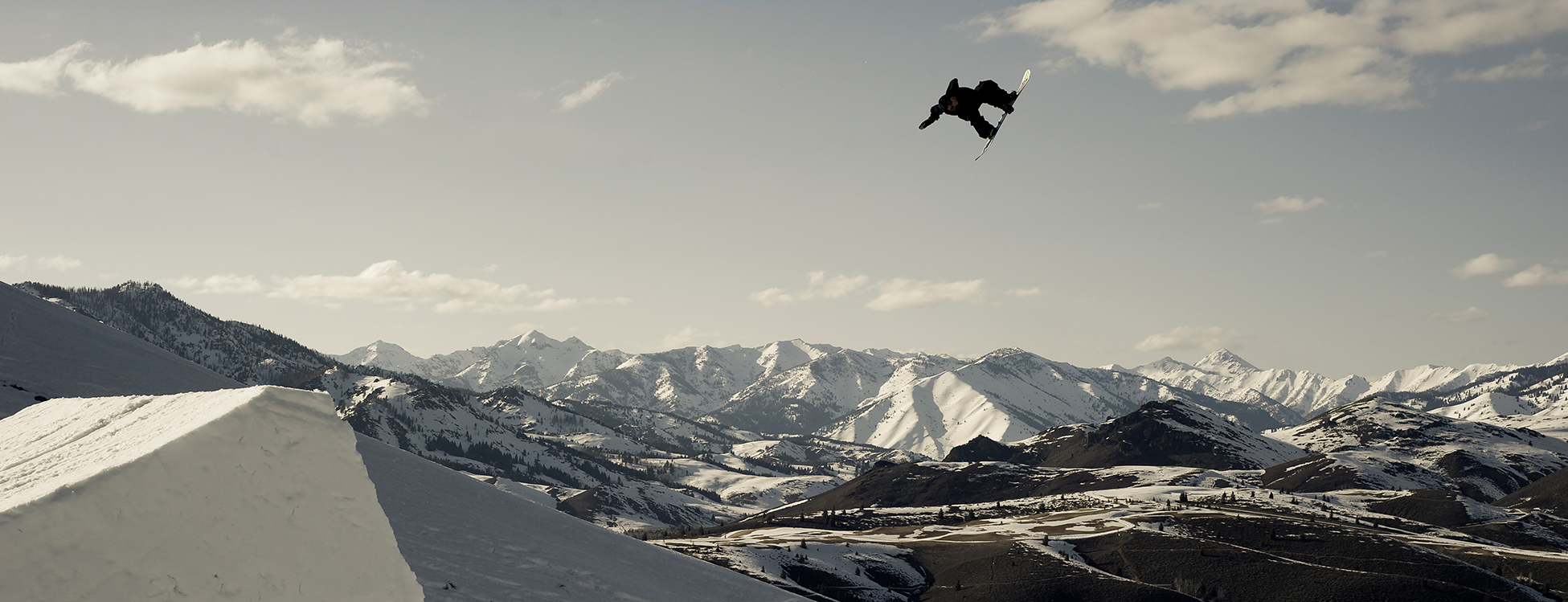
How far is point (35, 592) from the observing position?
9.16 meters

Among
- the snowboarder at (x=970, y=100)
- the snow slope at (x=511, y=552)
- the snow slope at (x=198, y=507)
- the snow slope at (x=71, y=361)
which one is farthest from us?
the snow slope at (x=71, y=361)

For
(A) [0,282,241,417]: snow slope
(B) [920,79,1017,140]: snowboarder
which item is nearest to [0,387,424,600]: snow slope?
(B) [920,79,1017,140]: snowboarder

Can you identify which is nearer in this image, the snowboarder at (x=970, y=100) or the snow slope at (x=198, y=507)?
the snow slope at (x=198, y=507)

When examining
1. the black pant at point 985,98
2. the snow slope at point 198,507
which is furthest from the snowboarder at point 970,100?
the snow slope at point 198,507

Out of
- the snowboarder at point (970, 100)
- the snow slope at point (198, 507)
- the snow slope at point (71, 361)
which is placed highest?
the snowboarder at point (970, 100)

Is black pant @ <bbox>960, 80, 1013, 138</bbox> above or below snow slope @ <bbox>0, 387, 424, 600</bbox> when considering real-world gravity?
above

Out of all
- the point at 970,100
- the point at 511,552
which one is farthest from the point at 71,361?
the point at 970,100

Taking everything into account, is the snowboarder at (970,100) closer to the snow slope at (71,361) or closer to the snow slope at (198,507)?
the snow slope at (198,507)

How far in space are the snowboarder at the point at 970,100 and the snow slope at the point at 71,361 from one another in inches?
1298

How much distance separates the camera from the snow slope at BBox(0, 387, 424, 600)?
9562 mm

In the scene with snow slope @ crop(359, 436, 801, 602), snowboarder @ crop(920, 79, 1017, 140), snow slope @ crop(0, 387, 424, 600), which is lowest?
snow slope @ crop(359, 436, 801, 602)

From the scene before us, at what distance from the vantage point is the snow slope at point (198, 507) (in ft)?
31.4

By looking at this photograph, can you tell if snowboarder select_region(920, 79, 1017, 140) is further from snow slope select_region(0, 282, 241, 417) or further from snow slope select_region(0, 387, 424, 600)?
snow slope select_region(0, 282, 241, 417)

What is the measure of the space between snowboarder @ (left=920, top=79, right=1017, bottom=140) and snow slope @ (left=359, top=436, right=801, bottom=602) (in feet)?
61.7
